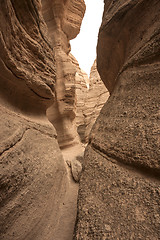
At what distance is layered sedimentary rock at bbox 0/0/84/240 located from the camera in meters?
0.95

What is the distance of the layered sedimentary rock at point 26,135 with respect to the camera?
0.95 meters

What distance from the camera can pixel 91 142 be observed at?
1.16 meters

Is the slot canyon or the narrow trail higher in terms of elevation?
the slot canyon

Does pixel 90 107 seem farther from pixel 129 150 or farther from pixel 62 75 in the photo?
pixel 129 150

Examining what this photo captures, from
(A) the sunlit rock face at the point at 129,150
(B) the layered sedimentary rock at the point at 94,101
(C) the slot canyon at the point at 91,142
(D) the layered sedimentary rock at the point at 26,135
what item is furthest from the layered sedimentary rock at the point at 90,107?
(A) the sunlit rock face at the point at 129,150

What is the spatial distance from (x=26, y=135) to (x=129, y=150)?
87cm

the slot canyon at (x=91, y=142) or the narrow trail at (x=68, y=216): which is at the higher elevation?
the slot canyon at (x=91, y=142)

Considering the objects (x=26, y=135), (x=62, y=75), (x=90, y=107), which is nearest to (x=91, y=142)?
(x=26, y=135)

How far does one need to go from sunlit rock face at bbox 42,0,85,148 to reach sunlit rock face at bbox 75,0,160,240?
239 cm

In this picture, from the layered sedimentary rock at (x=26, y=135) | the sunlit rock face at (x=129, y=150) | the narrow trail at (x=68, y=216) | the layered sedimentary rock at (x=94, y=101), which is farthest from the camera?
the layered sedimentary rock at (x=94, y=101)

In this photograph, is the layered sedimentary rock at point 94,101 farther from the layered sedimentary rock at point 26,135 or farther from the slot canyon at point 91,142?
the layered sedimentary rock at point 26,135

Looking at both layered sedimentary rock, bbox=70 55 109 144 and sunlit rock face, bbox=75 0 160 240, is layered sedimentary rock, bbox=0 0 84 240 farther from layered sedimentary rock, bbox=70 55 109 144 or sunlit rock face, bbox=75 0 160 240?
layered sedimentary rock, bbox=70 55 109 144

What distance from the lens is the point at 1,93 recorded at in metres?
1.21

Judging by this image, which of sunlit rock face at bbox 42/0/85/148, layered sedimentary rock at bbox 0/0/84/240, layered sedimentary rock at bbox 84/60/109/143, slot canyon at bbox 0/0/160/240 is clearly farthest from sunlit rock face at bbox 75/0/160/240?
layered sedimentary rock at bbox 84/60/109/143
